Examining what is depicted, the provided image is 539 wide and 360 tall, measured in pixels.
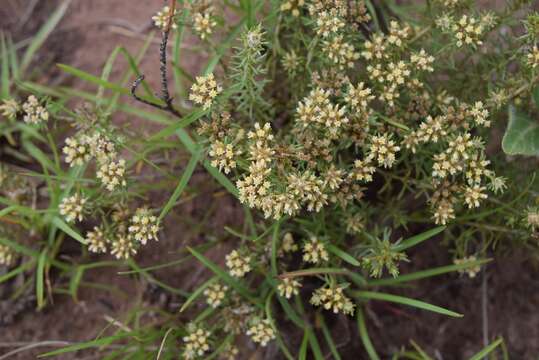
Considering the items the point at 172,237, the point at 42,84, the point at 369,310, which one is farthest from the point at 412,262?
the point at 42,84

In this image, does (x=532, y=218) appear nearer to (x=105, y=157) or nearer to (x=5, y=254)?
(x=105, y=157)

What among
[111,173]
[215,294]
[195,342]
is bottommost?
[195,342]

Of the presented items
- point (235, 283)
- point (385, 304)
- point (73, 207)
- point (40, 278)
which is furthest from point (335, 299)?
point (40, 278)

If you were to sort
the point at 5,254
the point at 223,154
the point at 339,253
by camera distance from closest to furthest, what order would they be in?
the point at 223,154 → the point at 339,253 → the point at 5,254

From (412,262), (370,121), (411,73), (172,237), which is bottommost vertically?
(412,262)

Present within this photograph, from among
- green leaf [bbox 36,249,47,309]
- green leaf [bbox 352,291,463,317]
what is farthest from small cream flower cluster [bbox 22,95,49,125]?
green leaf [bbox 352,291,463,317]

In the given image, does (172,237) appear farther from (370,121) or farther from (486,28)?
(486,28)

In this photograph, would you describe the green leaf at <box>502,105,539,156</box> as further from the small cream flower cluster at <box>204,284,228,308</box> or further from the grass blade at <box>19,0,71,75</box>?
the grass blade at <box>19,0,71,75</box>
